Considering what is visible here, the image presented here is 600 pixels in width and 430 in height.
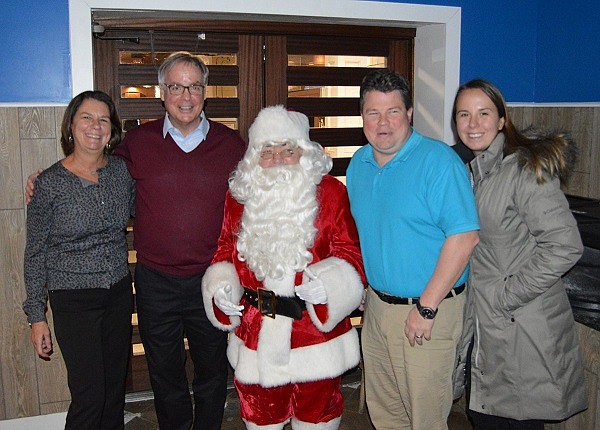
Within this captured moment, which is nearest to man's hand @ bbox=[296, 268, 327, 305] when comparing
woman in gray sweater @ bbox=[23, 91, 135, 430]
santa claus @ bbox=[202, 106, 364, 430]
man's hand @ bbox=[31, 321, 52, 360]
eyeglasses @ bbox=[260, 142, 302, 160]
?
santa claus @ bbox=[202, 106, 364, 430]

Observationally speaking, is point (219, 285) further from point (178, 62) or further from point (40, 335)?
point (178, 62)

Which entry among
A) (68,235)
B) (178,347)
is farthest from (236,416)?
(68,235)

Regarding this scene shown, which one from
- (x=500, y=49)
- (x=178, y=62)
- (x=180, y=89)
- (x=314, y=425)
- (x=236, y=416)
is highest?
(x=500, y=49)

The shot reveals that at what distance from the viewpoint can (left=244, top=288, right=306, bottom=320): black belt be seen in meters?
2.34

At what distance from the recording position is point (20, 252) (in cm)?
311

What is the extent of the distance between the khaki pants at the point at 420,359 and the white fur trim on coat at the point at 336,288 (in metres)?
0.09

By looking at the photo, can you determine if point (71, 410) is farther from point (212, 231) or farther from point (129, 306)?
point (212, 231)

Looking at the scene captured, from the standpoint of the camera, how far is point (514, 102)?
381cm

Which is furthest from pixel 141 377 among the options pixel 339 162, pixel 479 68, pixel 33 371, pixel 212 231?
pixel 479 68

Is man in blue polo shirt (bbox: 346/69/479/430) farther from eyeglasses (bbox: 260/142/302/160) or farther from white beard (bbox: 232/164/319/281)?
eyeglasses (bbox: 260/142/302/160)

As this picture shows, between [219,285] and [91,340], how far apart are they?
1.94ft

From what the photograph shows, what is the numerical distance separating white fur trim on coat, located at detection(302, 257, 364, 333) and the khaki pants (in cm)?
9

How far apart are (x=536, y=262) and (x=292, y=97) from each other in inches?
83.8

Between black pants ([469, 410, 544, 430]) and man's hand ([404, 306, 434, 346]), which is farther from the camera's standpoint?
black pants ([469, 410, 544, 430])
